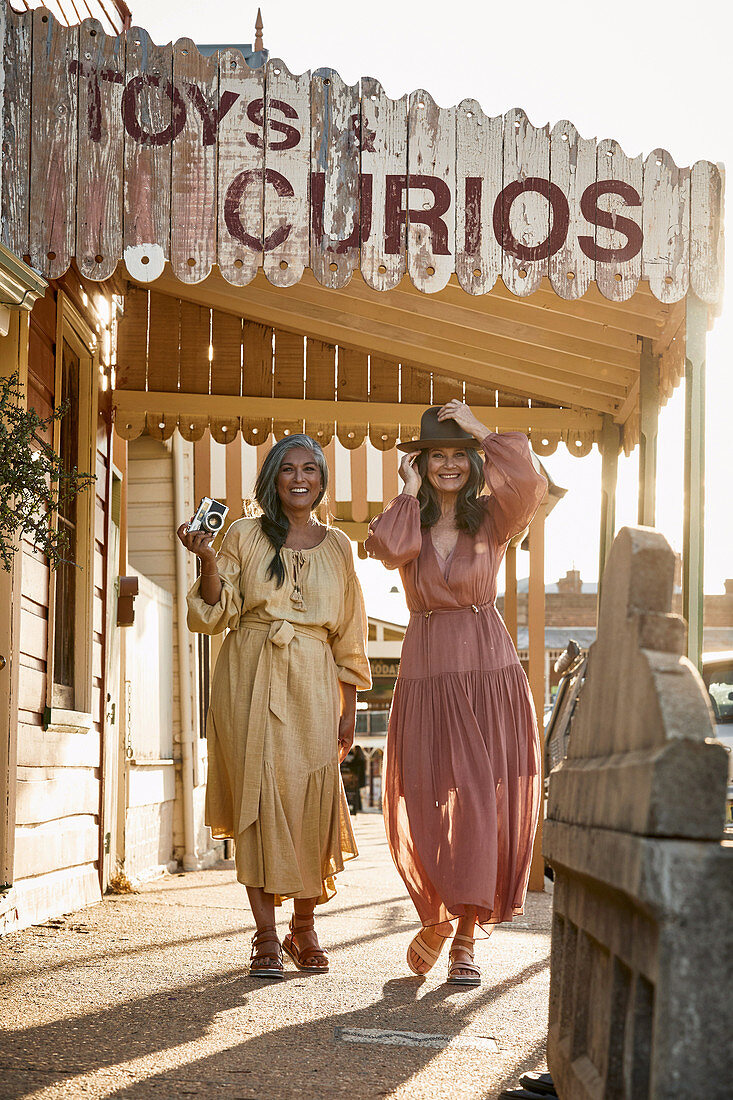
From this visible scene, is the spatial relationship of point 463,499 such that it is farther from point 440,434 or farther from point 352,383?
→ point 352,383

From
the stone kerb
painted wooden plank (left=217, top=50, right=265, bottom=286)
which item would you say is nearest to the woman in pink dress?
painted wooden plank (left=217, top=50, right=265, bottom=286)

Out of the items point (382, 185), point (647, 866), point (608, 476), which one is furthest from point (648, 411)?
point (647, 866)

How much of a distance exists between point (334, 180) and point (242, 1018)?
296cm

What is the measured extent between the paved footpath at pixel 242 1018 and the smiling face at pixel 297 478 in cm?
170

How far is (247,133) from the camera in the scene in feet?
15.4

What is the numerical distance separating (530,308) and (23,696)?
2847 millimetres

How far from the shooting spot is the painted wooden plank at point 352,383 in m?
7.66

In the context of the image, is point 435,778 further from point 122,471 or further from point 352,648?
point 122,471

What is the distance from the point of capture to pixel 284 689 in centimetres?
453

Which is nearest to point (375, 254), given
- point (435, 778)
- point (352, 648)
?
point (352, 648)

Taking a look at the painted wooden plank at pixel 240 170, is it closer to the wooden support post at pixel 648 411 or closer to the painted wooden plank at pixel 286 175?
the painted wooden plank at pixel 286 175

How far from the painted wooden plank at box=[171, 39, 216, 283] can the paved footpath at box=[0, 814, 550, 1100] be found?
2482 mm

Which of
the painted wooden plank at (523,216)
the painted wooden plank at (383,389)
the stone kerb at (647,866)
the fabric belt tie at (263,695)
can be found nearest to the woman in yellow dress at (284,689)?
the fabric belt tie at (263,695)

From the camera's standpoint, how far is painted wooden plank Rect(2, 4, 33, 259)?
4625 mm
